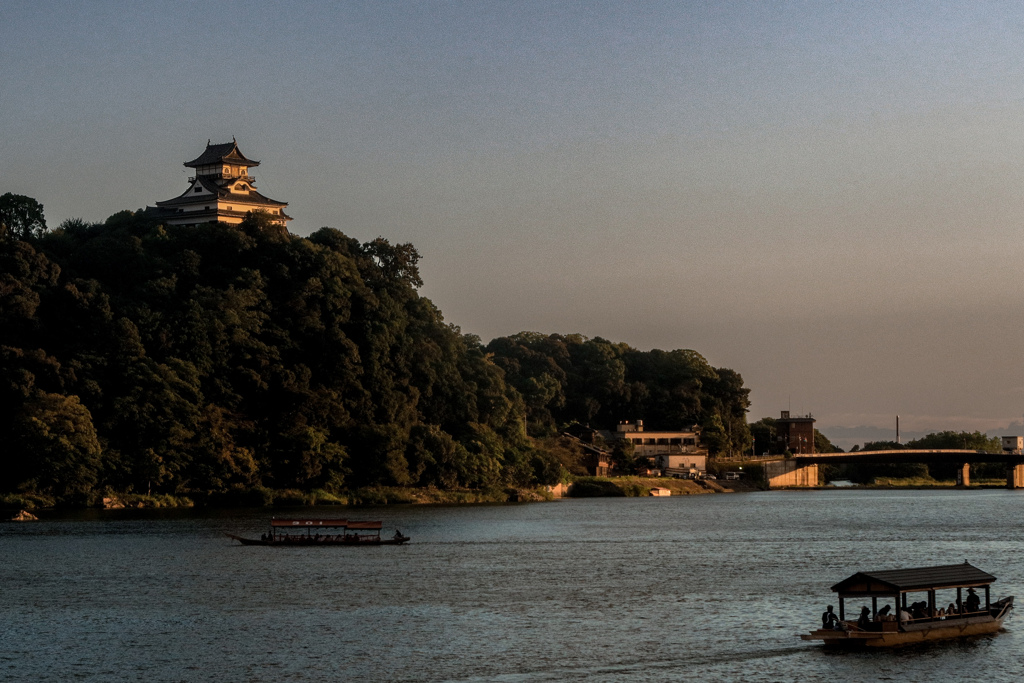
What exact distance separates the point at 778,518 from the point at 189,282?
2382 inches

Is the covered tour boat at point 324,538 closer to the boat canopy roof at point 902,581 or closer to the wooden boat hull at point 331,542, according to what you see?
the wooden boat hull at point 331,542

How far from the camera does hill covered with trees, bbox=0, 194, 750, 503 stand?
317 ft

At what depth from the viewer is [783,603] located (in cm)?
4522

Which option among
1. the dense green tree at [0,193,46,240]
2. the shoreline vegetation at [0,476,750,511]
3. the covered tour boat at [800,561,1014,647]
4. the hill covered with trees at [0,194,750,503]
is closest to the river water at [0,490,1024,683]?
the covered tour boat at [800,561,1014,647]

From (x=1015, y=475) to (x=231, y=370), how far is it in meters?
130

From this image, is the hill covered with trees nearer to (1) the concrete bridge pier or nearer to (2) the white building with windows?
(2) the white building with windows

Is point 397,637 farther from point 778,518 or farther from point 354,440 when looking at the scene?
point 354,440

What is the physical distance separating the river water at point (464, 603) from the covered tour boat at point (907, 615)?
543 millimetres

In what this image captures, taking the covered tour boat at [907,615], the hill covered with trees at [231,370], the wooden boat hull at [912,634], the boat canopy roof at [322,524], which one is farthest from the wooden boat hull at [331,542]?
the wooden boat hull at [912,634]

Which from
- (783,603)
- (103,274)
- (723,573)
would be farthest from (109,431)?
(783,603)

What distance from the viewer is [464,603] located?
45.5 m

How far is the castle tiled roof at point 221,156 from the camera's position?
14562 centimetres

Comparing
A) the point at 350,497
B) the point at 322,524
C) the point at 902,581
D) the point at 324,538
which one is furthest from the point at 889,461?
the point at 902,581

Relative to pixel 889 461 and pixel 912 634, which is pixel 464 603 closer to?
pixel 912 634
